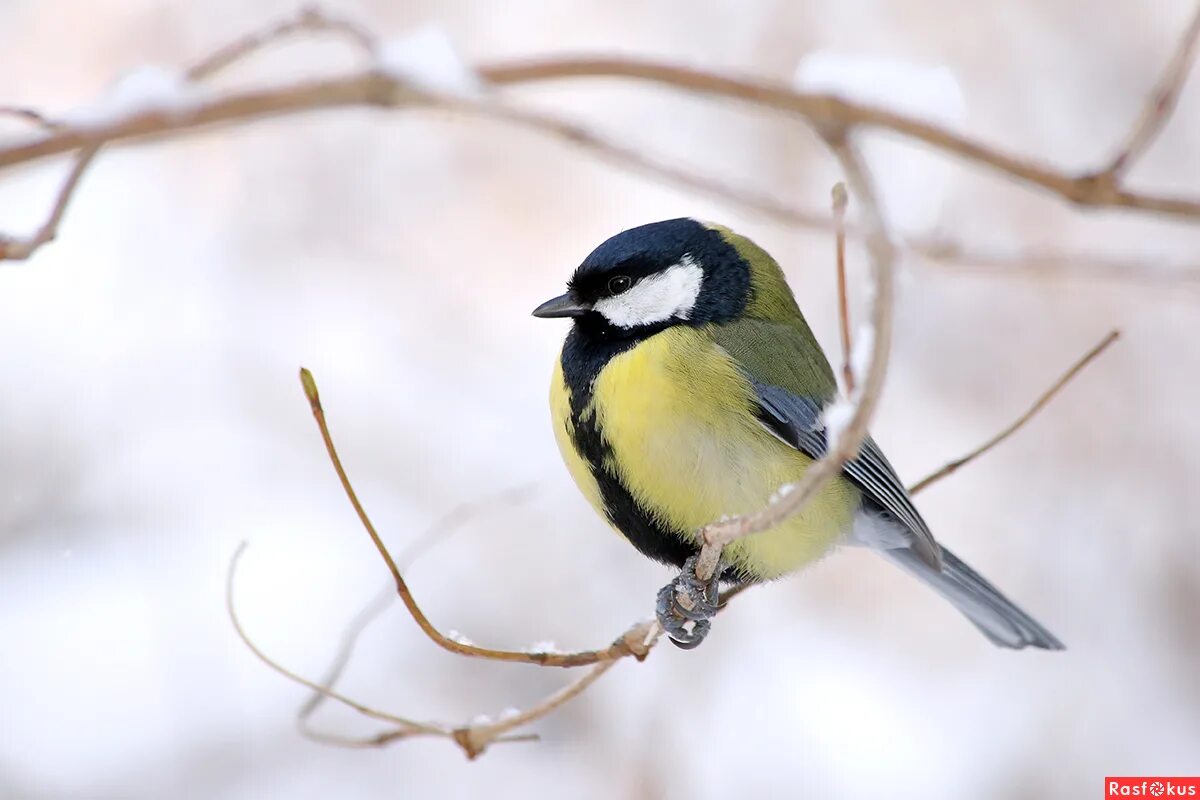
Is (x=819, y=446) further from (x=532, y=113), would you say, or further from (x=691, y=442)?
(x=532, y=113)

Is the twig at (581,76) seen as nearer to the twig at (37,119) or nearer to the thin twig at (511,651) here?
the twig at (37,119)

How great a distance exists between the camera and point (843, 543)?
98.1 inches

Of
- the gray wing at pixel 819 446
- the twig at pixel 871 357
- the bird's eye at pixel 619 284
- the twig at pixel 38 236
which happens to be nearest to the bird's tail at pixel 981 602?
the gray wing at pixel 819 446

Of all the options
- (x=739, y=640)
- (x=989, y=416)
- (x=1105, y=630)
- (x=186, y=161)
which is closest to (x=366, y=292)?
(x=186, y=161)

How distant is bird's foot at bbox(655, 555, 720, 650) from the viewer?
6.28 feet

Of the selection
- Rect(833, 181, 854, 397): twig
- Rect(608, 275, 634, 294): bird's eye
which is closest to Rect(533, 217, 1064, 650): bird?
Rect(608, 275, 634, 294): bird's eye

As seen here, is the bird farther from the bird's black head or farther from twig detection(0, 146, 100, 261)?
twig detection(0, 146, 100, 261)

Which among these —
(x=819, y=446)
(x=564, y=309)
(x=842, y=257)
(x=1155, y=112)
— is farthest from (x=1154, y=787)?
(x=1155, y=112)

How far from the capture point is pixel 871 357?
93 centimetres

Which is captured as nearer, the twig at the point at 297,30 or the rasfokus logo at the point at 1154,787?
the twig at the point at 297,30

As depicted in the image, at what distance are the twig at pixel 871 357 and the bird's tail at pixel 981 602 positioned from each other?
56.4 inches

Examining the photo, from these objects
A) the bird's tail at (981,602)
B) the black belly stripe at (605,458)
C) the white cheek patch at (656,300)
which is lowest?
the bird's tail at (981,602)

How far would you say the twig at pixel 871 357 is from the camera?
795 mm

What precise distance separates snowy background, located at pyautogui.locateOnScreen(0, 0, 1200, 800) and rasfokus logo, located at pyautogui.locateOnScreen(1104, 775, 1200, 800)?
0.82ft
